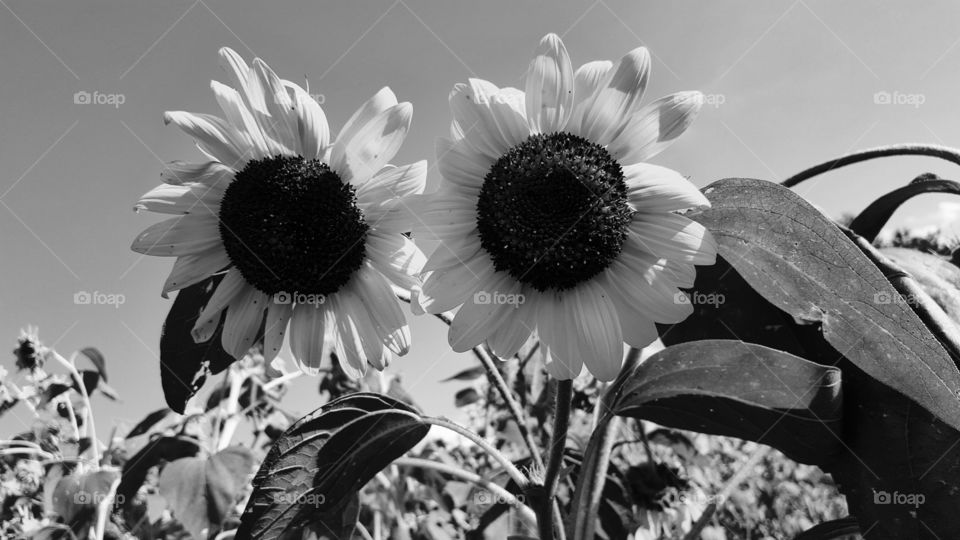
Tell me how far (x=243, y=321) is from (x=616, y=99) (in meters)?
0.64

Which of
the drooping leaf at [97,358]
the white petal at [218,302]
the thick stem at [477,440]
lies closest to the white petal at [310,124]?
the white petal at [218,302]

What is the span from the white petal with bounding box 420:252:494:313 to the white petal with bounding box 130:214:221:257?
39 centimetres

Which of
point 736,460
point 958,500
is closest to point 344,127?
point 958,500

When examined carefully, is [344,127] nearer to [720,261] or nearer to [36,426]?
[720,261]

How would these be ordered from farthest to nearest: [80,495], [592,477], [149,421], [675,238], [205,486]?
[149,421] → [80,495] → [205,486] → [592,477] → [675,238]

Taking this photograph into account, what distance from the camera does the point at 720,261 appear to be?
2.85ft

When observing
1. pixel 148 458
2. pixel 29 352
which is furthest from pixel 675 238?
pixel 29 352

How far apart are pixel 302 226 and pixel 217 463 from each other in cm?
90

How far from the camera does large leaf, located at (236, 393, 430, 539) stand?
2.48ft

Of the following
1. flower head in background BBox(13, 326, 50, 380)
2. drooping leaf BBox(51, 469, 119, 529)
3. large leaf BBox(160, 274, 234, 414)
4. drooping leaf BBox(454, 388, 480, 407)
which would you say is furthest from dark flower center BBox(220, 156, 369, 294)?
flower head in background BBox(13, 326, 50, 380)

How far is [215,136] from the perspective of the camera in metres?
0.91

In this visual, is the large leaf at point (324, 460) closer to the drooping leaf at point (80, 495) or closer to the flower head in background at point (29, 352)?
the drooping leaf at point (80, 495)

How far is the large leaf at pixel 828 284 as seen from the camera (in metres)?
0.59

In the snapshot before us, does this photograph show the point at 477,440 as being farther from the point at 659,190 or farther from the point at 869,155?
the point at 869,155
